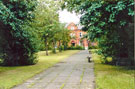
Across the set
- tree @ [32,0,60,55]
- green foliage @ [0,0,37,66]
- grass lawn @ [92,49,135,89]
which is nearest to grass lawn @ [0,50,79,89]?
green foliage @ [0,0,37,66]

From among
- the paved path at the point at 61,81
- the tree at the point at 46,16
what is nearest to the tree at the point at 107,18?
the paved path at the point at 61,81

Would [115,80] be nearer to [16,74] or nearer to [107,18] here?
[107,18]

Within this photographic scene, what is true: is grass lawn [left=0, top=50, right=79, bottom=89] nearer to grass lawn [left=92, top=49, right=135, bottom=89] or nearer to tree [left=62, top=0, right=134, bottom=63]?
grass lawn [left=92, top=49, right=135, bottom=89]

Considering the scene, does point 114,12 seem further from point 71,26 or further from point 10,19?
point 71,26

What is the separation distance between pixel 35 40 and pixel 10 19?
15.0 ft

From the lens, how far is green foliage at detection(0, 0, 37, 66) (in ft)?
27.0

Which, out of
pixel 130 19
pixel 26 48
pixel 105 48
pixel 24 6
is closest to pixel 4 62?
pixel 26 48

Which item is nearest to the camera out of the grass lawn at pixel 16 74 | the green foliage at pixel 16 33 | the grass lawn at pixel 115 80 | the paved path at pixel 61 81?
the grass lawn at pixel 115 80

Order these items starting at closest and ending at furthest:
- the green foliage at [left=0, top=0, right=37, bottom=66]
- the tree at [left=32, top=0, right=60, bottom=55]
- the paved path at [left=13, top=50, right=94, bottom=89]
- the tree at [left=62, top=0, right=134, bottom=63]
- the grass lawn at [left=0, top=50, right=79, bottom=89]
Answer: the paved path at [left=13, top=50, right=94, bottom=89] → the grass lawn at [left=0, top=50, right=79, bottom=89] → the tree at [left=62, top=0, right=134, bottom=63] → the green foliage at [left=0, top=0, right=37, bottom=66] → the tree at [left=32, top=0, right=60, bottom=55]

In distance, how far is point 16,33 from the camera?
29.4ft

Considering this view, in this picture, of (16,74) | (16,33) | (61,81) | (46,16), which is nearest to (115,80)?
(61,81)

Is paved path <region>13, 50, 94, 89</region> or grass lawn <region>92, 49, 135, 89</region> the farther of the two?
paved path <region>13, 50, 94, 89</region>

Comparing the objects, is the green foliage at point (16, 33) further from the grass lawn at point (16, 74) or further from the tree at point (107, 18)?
the tree at point (107, 18)

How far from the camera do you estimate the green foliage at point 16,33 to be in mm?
8234
